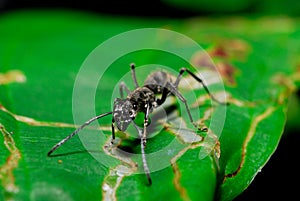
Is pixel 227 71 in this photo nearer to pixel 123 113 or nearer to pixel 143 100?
pixel 143 100

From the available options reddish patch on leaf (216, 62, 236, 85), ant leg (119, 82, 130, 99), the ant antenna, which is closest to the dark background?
reddish patch on leaf (216, 62, 236, 85)

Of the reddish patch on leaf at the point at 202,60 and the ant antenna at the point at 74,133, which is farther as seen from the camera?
the reddish patch on leaf at the point at 202,60

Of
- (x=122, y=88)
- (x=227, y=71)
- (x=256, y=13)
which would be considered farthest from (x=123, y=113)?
(x=256, y=13)

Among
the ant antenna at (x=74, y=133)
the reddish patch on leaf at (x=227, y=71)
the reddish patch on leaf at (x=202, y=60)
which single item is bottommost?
the ant antenna at (x=74, y=133)

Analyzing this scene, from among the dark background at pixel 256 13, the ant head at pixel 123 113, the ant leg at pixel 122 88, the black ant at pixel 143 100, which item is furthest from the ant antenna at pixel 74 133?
the dark background at pixel 256 13

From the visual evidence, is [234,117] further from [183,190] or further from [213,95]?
[183,190]

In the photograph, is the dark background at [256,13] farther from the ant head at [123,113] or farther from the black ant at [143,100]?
the ant head at [123,113]
